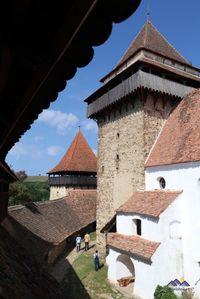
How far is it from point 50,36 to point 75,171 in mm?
22681

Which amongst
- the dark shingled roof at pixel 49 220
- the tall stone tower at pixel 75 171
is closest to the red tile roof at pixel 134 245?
the dark shingled roof at pixel 49 220

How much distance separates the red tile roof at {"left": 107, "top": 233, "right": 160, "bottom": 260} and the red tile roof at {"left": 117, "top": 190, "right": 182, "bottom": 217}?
1.06m

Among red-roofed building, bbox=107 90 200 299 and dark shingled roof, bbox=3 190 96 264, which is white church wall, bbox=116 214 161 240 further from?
dark shingled roof, bbox=3 190 96 264

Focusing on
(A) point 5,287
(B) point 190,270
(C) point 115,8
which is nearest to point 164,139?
(B) point 190,270

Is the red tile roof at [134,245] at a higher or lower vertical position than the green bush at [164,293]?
higher

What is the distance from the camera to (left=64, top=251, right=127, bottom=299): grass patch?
34.8ft

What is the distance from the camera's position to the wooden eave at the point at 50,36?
136 centimetres

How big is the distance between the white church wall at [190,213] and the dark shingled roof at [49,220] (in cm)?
606

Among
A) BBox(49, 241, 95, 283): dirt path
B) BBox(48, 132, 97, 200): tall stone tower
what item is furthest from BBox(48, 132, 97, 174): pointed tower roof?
BBox(49, 241, 95, 283): dirt path

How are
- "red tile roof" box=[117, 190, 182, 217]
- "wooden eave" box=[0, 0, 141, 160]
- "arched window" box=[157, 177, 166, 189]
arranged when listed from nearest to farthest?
1. "wooden eave" box=[0, 0, 141, 160]
2. "red tile roof" box=[117, 190, 182, 217]
3. "arched window" box=[157, 177, 166, 189]

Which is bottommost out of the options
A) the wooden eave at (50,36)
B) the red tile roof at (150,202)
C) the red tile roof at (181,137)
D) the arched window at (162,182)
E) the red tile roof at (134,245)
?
the red tile roof at (134,245)

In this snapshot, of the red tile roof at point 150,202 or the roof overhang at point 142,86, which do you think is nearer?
the red tile roof at point 150,202

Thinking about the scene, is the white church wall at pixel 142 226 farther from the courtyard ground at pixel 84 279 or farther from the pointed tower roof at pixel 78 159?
the pointed tower roof at pixel 78 159

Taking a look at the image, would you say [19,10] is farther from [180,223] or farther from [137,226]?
[137,226]
